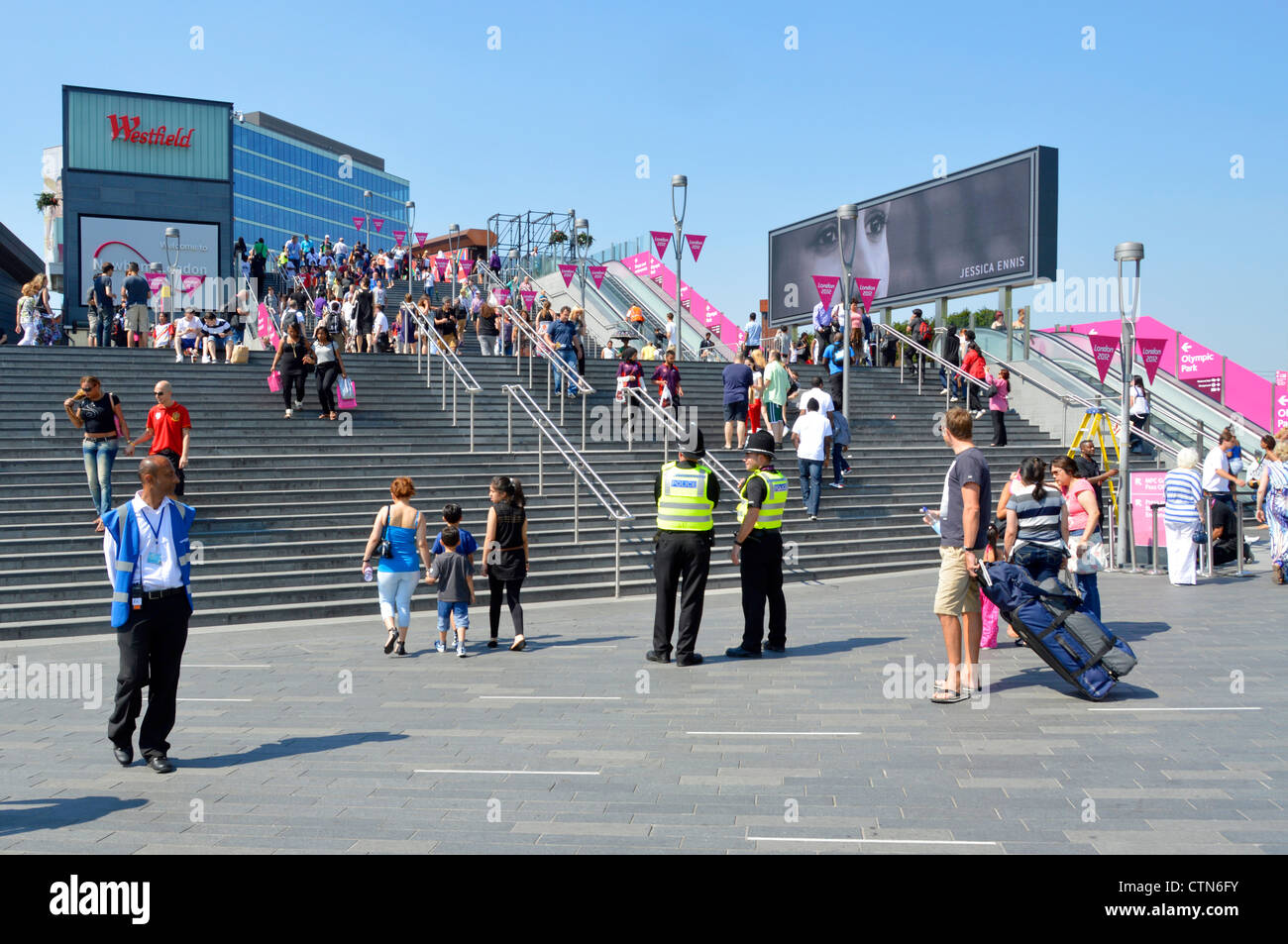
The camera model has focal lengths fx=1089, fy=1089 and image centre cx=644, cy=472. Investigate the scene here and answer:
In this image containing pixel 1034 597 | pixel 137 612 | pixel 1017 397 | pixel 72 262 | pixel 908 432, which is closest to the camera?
pixel 137 612

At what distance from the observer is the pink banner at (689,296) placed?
36.0 meters

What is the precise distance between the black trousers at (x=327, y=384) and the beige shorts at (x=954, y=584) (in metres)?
11.9

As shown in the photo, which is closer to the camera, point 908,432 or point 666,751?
point 666,751

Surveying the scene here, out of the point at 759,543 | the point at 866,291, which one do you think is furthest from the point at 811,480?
the point at 866,291

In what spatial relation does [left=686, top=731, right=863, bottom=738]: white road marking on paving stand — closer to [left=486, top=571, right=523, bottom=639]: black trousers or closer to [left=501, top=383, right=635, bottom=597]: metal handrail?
[left=486, top=571, right=523, bottom=639]: black trousers

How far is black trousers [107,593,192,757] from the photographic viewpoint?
601 centimetres

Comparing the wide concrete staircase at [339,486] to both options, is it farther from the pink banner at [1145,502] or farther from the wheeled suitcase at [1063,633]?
the wheeled suitcase at [1063,633]

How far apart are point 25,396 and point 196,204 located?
2193 cm

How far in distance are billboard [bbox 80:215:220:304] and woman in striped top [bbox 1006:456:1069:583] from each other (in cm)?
3028

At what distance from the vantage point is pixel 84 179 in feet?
113

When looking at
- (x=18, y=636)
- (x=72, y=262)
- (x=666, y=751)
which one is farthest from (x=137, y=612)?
(x=72, y=262)

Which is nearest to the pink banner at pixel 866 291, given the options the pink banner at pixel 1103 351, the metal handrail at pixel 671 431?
the pink banner at pixel 1103 351

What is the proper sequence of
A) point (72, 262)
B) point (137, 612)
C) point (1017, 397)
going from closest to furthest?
point (137, 612)
point (1017, 397)
point (72, 262)

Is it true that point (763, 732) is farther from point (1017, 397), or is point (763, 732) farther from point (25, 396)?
point (1017, 397)
